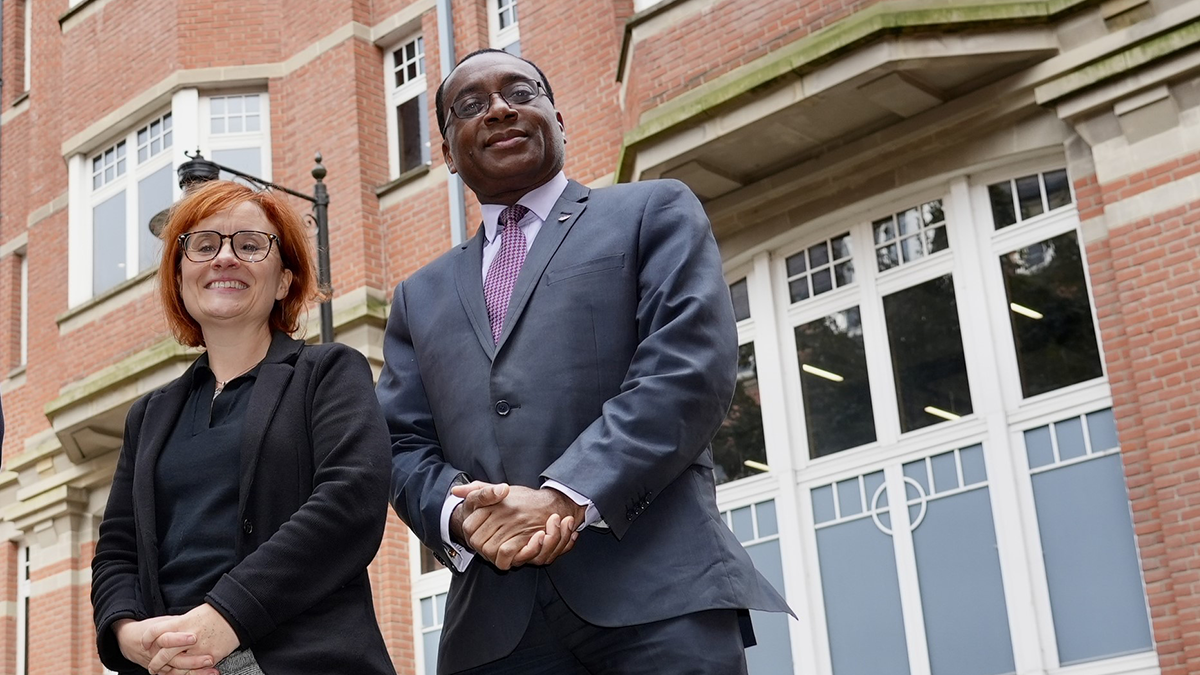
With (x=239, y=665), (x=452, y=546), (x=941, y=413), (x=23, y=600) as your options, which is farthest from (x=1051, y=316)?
(x=23, y=600)

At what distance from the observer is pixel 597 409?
10.7 ft

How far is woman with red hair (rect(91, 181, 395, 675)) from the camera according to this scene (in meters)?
3.03

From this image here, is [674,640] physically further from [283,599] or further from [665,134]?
[665,134]

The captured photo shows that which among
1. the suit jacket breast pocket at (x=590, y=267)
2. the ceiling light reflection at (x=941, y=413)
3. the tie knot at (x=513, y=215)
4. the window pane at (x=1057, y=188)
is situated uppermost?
the window pane at (x=1057, y=188)

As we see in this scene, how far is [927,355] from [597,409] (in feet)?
22.6

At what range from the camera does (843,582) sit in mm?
9875

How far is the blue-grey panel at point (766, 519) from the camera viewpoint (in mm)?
10406

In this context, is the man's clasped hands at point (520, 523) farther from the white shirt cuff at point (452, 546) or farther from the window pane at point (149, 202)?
the window pane at point (149, 202)

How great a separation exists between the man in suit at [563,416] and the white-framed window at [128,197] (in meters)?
12.0

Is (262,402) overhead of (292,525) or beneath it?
overhead

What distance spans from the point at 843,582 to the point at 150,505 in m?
7.27

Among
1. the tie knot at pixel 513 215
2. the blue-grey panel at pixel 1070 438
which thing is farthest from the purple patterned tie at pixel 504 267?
the blue-grey panel at pixel 1070 438

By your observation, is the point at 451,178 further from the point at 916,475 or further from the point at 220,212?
the point at 220,212

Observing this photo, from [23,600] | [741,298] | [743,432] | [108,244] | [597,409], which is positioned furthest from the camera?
[23,600]
